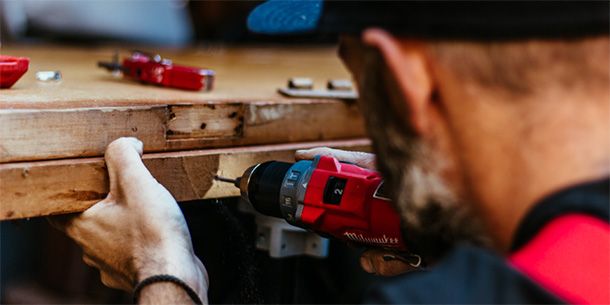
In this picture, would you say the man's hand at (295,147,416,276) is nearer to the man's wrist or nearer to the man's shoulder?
the man's wrist

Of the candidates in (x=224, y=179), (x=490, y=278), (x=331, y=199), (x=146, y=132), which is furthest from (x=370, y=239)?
(x=490, y=278)

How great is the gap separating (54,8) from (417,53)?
231cm

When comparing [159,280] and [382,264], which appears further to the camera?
[382,264]

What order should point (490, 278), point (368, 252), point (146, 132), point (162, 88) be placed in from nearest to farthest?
point (490, 278)
point (146, 132)
point (368, 252)
point (162, 88)

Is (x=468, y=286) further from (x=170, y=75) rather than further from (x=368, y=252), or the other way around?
(x=170, y=75)

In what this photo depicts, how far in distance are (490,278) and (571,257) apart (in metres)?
0.07

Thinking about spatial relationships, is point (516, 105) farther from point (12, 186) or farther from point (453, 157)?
point (12, 186)

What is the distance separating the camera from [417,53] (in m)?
0.77

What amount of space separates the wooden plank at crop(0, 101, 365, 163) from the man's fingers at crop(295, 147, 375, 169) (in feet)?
0.23

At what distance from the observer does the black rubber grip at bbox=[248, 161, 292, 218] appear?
3.67ft

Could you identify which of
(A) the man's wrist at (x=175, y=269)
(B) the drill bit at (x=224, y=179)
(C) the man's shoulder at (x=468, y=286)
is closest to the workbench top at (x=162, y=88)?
(B) the drill bit at (x=224, y=179)

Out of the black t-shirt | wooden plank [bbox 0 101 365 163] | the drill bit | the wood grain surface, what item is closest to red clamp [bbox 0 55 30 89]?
the wood grain surface

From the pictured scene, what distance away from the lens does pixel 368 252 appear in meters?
1.22

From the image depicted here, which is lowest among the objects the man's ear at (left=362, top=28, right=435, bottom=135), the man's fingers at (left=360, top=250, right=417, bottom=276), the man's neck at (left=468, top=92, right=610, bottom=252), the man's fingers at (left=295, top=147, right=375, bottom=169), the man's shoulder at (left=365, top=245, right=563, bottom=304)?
the man's fingers at (left=360, top=250, right=417, bottom=276)
